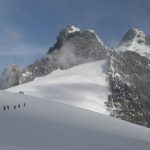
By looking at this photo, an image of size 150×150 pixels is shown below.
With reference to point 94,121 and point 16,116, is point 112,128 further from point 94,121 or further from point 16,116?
point 16,116

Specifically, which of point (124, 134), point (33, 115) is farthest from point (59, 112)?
point (124, 134)

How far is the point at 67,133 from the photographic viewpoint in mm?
23406

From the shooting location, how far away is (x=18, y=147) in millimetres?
19812

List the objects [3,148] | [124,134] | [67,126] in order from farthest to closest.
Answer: [67,126]
[124,134]
[3,148]

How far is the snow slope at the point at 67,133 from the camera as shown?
20172mm

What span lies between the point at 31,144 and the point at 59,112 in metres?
12.7

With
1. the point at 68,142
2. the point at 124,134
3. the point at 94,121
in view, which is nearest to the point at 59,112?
the point at 94,121

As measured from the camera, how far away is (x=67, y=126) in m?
25.7

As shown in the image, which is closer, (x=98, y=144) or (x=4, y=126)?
(x=98, y=144)

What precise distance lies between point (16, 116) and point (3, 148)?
12025 mm

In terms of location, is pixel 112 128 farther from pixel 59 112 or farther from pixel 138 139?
pixel 59 112

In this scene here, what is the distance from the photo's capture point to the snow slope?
20.2 meters

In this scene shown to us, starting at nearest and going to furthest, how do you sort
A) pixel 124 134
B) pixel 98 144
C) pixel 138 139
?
pixel 98 144 → pixel 138 139 → pixel 124 134

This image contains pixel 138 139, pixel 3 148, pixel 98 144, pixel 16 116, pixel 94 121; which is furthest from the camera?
pixel 16 116
